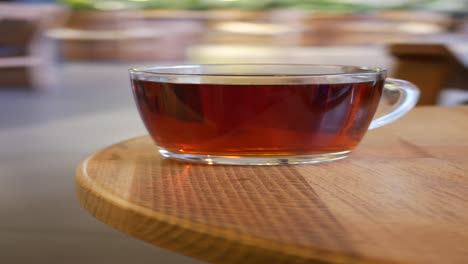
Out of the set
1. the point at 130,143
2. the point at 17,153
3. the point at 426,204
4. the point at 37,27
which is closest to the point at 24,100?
the point at 37,27

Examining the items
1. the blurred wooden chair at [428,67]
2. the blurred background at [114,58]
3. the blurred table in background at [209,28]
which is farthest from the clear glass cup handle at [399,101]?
the blurred table in background at [209,28]

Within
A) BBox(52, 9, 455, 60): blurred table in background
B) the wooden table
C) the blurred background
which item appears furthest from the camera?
BBox(52, 9, 455, 60): blurred table in background

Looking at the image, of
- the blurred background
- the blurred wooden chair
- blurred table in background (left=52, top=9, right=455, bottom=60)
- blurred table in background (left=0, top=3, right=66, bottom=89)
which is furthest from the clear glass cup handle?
blurred table in background (left=52, top=9, right=455, bottom=60)

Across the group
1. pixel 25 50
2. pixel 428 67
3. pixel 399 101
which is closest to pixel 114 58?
pixel 25 50

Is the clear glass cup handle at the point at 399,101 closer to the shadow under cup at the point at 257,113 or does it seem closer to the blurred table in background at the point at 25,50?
the shadow under cup at the point at 257,113

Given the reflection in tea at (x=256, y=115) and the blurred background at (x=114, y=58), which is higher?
the reflection in tea at (x=256, y=115)

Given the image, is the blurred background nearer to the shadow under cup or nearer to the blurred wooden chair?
the blurred wooden chair

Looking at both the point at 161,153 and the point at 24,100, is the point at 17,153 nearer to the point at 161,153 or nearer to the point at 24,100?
the point at 24,100
